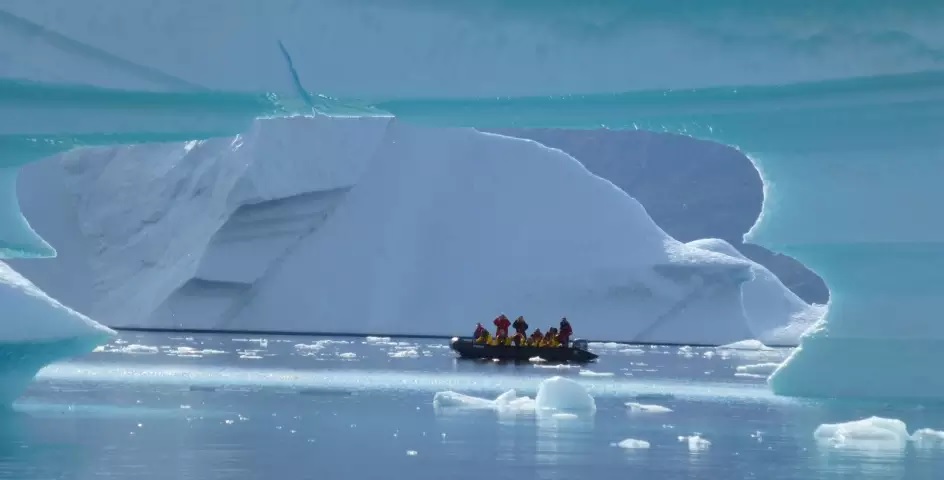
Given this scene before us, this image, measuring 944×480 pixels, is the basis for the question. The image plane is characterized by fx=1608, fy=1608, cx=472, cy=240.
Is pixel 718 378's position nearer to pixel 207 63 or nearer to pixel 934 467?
pixel 207 63

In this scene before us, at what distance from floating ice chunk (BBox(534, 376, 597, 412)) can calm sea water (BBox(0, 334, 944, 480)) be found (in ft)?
0.73

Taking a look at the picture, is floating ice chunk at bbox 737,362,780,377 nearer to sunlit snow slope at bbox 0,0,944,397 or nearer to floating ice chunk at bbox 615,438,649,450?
sunlit snow slope at bbox 0,0,944,397

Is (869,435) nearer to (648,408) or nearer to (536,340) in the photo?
(648,408)

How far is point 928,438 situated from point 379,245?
878 inches

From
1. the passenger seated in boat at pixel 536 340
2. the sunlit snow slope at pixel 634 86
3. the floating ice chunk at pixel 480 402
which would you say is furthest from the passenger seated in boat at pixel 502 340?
the sunlit snow slope at pixel 634 86

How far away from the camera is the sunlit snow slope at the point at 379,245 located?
99.7ft

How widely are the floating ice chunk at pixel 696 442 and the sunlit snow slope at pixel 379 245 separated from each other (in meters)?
20.7

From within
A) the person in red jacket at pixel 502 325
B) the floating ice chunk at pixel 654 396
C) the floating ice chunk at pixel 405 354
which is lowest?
the floating ice chunk at pixel 654 396

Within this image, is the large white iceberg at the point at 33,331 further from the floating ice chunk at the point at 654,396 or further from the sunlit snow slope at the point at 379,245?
the sunlit snow slope at the point at 379,245

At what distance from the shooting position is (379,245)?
102 feet

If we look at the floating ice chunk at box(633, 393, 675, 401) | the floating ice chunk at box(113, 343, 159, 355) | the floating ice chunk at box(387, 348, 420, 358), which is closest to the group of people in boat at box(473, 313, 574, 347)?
the floating ice chunk at box(387, 348, 420, 358)

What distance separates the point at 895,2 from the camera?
1113cm

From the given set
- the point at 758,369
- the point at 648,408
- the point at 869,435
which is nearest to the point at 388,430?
the point at 869,435

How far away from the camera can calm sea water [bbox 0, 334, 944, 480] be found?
756 cm
